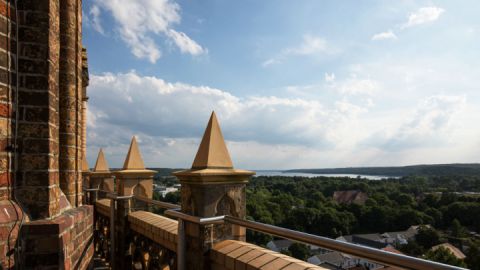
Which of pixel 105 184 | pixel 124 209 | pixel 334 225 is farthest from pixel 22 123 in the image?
pixel 334 225

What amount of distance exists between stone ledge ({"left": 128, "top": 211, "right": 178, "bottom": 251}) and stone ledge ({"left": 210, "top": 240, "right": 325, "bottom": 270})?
2.71 feet

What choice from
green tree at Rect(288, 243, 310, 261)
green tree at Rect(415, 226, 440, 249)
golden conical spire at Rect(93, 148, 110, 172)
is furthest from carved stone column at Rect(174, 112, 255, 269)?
green tree at Rect(415, 226, 440, 249)

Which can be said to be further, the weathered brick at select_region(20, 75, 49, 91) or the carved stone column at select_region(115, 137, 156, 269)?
the carved stone column at select_region(115, 137, 156, 269)

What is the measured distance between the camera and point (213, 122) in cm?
362

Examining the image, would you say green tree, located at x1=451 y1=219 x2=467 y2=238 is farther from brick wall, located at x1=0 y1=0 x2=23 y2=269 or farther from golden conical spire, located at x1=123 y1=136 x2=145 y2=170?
brick wall, located at x1=0 y1=0 x2=23 y2=269

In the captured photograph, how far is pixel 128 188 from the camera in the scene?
5.83 meters

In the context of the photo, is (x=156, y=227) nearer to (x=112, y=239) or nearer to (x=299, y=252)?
(x=112, y=239)

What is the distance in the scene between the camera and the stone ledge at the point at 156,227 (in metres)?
3.95

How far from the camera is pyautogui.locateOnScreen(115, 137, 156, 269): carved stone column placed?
5.59 meters

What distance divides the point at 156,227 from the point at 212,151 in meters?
1.67

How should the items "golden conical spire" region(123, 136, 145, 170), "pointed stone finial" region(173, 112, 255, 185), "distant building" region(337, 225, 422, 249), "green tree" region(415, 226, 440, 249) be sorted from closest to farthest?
"pointed stone finial" region(173, 112, 255, 185), "golden conical spire" region(123, 136, 145, 170), "green tree" region(415, 226, 440, 249), "distant building" region(337, 225, 422, 249)

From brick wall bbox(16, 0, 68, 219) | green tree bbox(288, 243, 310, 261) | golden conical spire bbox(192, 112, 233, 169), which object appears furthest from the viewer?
green tree bbox(288, 243, 310, 261)

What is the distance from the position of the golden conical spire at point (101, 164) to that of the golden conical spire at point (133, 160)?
3.21 meters

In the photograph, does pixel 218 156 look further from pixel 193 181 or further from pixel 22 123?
pixel 22 123
